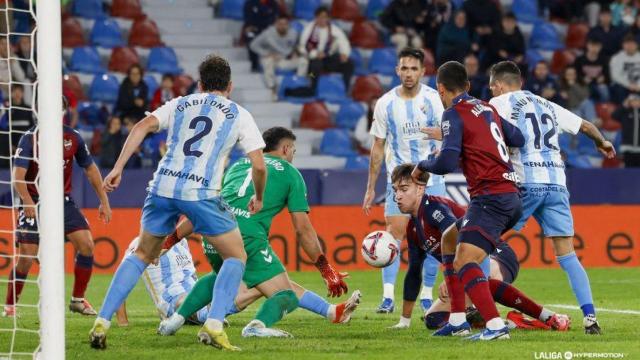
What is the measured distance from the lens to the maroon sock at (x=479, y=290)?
811 centimetres

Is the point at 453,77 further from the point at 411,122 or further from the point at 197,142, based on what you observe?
the point at 411,122

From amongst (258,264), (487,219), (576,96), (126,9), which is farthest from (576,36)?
(487,219)

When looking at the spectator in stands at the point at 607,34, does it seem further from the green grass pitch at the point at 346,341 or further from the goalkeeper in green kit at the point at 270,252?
the goalkeeper in green kit at the point at 270,252

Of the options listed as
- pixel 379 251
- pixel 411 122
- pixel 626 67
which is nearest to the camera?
pixel 379 251

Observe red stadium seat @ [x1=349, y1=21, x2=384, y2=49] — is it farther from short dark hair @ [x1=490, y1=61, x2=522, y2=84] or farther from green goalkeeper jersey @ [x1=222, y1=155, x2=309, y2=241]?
green goalkeeper jersey @ [x1=222, y1=155, x2=309, y2=241]

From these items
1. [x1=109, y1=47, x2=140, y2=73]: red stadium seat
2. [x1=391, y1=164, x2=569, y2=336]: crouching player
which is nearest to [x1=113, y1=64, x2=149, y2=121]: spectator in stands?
[x1=109, y1=47, x2=140, y2=73]: red stadium seat

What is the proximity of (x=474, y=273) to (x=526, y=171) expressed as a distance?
146 cm

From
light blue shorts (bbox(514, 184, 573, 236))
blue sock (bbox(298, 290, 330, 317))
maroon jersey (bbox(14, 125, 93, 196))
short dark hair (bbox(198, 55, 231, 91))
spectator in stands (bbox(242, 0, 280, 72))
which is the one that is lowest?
blue sock (bbox(298, 290, 330, 317))

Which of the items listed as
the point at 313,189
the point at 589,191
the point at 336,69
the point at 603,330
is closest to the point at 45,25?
the point at 603,330

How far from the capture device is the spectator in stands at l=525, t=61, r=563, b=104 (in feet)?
66.1

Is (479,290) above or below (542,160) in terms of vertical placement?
below

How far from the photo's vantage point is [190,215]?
8.02 metres

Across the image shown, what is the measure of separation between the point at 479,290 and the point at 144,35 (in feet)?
44.6

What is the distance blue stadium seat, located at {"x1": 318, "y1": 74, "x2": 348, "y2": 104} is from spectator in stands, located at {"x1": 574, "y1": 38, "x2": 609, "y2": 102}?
13.5ft
